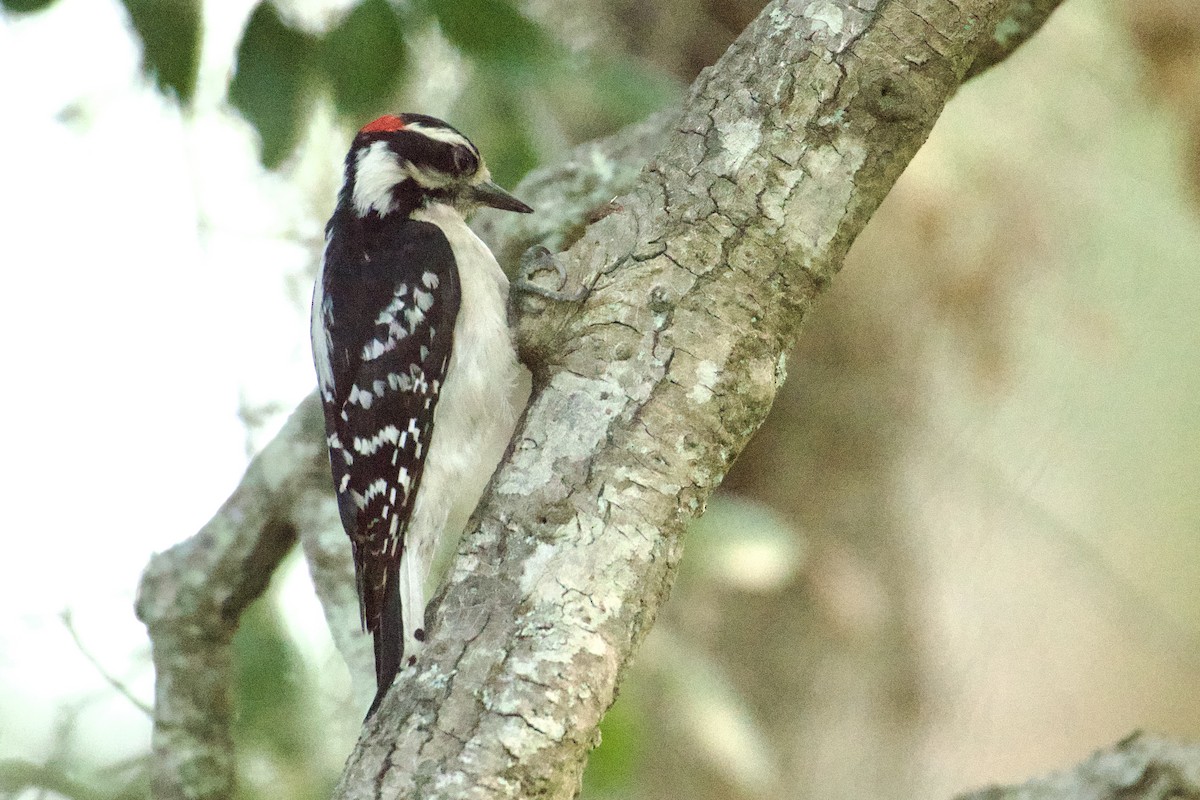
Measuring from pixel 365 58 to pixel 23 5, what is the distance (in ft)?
2.21

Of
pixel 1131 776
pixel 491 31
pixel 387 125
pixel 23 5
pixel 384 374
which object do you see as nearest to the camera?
pixel 1131 776

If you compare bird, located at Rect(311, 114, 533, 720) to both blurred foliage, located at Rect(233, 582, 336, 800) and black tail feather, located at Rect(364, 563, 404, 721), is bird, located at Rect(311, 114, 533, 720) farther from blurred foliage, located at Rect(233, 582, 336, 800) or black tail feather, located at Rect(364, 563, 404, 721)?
blurred foliage, located at Rect(233, 582, 336, 800)

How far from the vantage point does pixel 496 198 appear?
2.73 metres

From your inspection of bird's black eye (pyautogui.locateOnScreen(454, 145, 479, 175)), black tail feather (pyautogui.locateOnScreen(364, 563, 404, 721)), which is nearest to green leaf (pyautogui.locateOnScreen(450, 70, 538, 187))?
bird's black eye (pyautogui.locateOnScreen(454, 145, 479, 175))

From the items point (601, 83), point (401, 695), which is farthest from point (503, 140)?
point (401, 695)

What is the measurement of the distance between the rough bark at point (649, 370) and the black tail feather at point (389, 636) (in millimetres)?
385

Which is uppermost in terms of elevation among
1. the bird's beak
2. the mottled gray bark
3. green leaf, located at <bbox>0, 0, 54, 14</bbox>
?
the bird's beak

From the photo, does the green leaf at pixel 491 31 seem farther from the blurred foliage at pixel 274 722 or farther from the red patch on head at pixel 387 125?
the blurred foliage at pixel 274 722

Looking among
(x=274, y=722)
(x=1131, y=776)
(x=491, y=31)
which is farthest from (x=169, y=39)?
(x=1131, y=776)

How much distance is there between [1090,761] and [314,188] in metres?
3.17

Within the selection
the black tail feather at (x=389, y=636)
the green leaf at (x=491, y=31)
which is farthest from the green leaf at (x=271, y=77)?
the black tail feather at (x=389, y=636)

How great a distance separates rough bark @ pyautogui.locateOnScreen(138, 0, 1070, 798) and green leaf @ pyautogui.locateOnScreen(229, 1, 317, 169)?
23.6 inches

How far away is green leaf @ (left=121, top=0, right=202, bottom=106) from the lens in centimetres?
221

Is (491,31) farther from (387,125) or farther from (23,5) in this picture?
(23,5)
